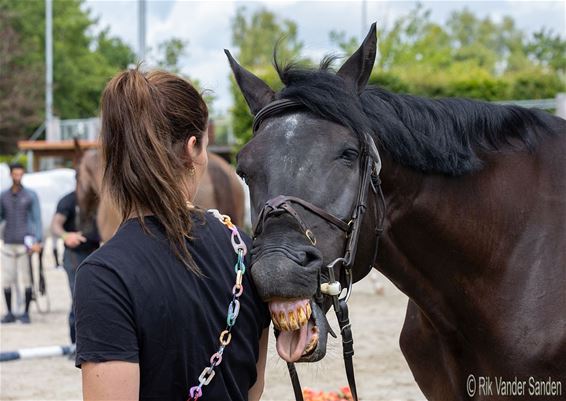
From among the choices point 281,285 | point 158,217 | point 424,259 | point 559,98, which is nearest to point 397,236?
point 424,259

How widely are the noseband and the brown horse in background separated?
16.0 feet

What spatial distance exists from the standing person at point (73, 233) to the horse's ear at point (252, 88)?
589 centimetres

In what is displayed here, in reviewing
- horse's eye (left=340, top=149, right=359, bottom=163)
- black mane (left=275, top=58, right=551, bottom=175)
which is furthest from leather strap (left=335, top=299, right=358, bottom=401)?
black mane (left=275, top=58, right=551, bottom=175)

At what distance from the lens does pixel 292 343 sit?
7.61 feet

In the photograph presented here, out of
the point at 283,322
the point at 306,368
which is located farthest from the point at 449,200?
the point at 306,368

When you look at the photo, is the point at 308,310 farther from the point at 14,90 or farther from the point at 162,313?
the point at 14,90

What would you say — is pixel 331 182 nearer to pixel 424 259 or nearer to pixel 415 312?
pixel 424 259

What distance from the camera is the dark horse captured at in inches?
106

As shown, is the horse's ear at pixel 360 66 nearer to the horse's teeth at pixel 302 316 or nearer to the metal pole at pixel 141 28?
the horse's teeth at pixel 302 316

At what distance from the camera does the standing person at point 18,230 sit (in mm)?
10836

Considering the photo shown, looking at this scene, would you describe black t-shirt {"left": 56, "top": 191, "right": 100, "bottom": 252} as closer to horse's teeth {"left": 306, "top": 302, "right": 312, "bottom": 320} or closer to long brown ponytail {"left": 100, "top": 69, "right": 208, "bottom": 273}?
horse's teeth {"left": 306, "top": 302, "right": 312, "bottom": 320}

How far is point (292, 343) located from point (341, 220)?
1.58ft

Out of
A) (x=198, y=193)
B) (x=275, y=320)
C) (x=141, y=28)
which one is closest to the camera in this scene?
(x=275, y=320)

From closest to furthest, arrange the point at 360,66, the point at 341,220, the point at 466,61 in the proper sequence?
1. the point at 341,220
2. the point at 360,66
3. the point at 466,61
